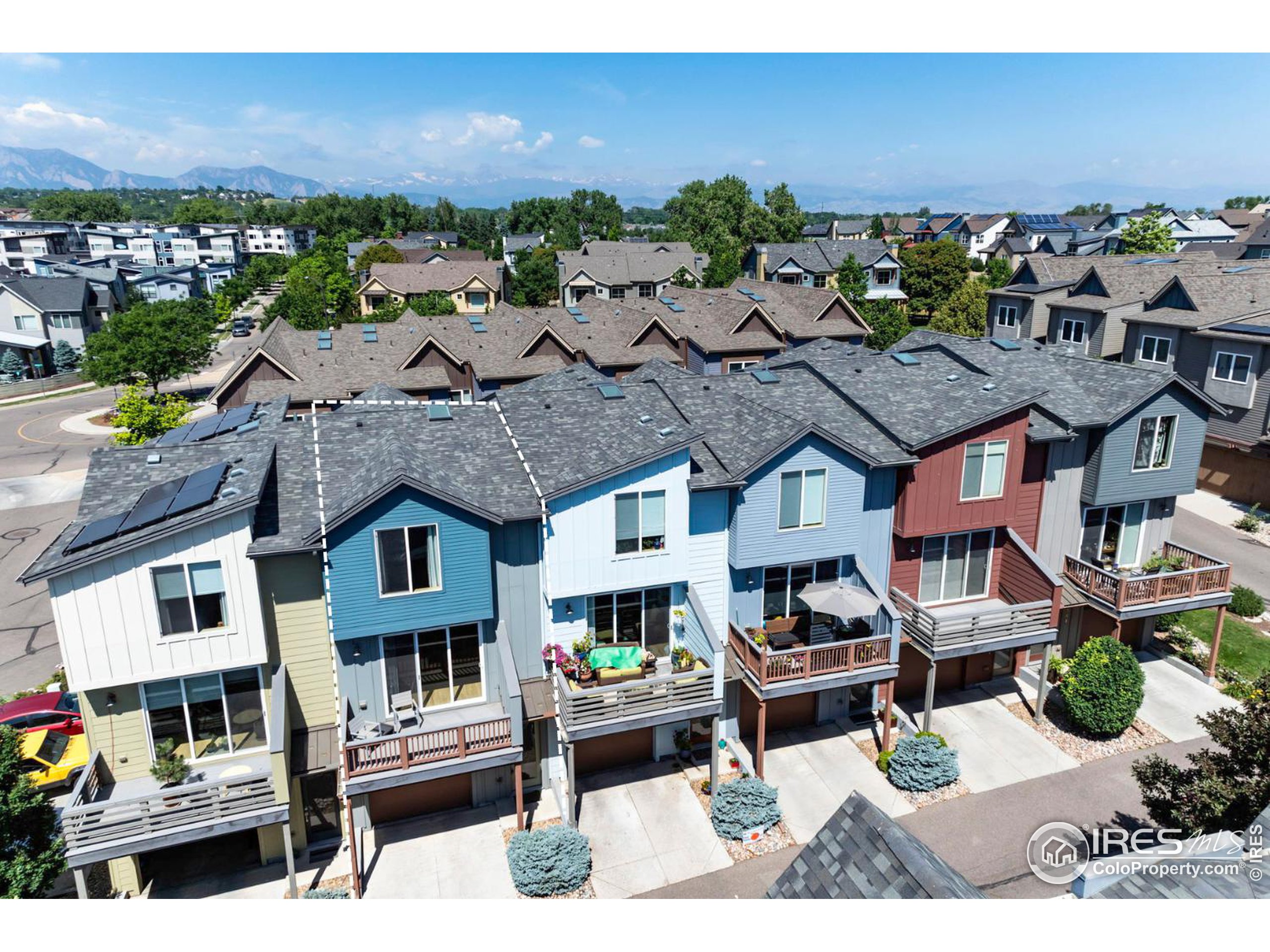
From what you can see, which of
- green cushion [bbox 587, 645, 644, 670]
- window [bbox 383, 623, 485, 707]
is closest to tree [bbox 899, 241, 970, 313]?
green cushion [bbox 587, 645, 644, 670]

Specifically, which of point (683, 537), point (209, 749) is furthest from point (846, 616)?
Result: point (209, 749)

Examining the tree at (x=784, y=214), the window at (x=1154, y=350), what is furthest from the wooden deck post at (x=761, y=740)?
the tree at (x=784, y=214)

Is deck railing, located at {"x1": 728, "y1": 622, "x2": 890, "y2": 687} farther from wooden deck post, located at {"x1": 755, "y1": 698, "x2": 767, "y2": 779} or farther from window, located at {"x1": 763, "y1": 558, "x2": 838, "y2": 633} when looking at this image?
window, located at {"x1": 763, "y1": 558, "x2": 838, "y2": 633}

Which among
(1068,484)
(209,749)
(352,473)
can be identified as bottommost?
(209,749)

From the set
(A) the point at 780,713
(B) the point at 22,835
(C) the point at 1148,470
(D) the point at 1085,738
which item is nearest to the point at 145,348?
(B) the point at 22,835

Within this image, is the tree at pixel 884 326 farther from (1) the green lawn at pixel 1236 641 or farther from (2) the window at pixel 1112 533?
(2) the window at pixel 1112 533

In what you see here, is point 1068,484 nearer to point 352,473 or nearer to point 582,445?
point 582,445

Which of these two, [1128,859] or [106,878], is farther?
[106,878]

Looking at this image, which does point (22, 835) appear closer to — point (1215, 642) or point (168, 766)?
point (168, 766)
